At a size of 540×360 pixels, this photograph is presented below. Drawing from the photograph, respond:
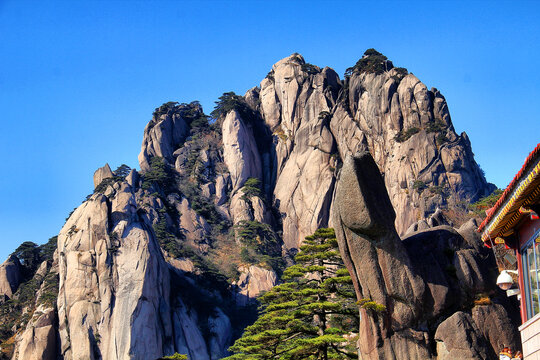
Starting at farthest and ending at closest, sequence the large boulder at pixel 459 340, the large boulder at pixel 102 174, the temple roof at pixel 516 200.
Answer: the large boulder at pixel 102 174, the large boulder at pixel 459 340, the temple roof at pixel 516 200

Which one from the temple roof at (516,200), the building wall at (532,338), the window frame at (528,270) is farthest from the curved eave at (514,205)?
the building wall at (532,338)

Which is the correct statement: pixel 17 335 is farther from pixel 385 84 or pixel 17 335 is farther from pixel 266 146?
pixel 385 84

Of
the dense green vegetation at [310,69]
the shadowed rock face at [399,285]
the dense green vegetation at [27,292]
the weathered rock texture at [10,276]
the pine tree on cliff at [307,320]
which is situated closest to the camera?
the shadowed rock face at [399,285]

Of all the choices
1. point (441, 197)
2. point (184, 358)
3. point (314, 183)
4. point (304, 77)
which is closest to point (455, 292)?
point (184, 358)

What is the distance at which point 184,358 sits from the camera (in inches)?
883

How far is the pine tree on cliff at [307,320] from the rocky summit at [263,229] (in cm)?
281

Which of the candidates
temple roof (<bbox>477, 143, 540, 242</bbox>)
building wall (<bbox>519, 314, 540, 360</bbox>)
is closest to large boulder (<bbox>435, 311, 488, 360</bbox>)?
temple roof (<bbox>477, 143, 540, 242</bbox>)

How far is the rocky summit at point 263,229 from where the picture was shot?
2634 centimetres

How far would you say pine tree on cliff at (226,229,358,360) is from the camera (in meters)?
29.0

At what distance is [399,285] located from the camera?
2614 centimetres

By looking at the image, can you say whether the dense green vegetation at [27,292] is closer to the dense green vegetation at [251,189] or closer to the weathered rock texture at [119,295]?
the weathered rock texture at [119,295]

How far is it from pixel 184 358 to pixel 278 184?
58.0 metres

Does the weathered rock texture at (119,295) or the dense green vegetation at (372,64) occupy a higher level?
the dense green vegetation at (372,64)

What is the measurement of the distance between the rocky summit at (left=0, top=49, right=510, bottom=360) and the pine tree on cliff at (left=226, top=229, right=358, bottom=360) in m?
2.81
